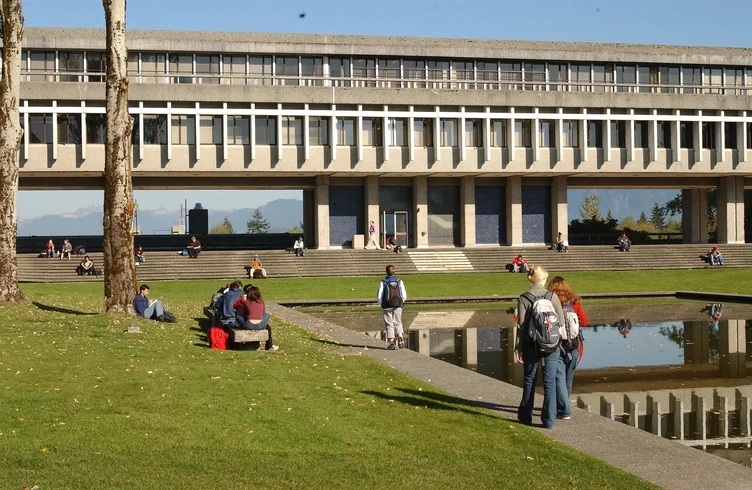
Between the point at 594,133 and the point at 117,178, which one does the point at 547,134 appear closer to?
the point at 594,133

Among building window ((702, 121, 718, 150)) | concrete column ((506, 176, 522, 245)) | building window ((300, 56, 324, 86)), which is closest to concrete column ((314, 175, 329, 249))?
building window ((300, 56, 324, 86))

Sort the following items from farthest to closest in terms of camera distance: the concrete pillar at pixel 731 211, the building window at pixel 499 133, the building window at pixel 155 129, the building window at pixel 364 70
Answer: the concrete pillar at pixel 731 211 < the building window at pixel 364 70 < the building window at pixel 499 133 < the building window at pixel 155 129

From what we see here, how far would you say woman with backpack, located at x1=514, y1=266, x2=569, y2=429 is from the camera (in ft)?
38.2

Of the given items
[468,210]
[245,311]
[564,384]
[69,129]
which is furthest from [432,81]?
[564,384]

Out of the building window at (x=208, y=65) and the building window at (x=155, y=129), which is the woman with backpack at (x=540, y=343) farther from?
the building window at (x=208, y=65)

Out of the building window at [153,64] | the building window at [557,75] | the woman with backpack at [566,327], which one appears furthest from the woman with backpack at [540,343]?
the building window at [557,75]

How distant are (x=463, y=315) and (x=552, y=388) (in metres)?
18.9

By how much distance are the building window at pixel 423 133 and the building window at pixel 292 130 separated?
6722 mm

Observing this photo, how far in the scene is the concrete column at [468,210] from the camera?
205ft

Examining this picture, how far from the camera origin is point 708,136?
2502 inches

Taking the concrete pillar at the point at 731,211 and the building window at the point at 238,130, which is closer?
the building window at the point at 238,130

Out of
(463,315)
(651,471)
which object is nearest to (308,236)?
(463,315)

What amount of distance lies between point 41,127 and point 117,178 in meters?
35.8

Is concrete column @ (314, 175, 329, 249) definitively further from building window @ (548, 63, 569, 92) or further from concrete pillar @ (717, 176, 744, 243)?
concrete pillar @ (717, 176, 744, 243)
